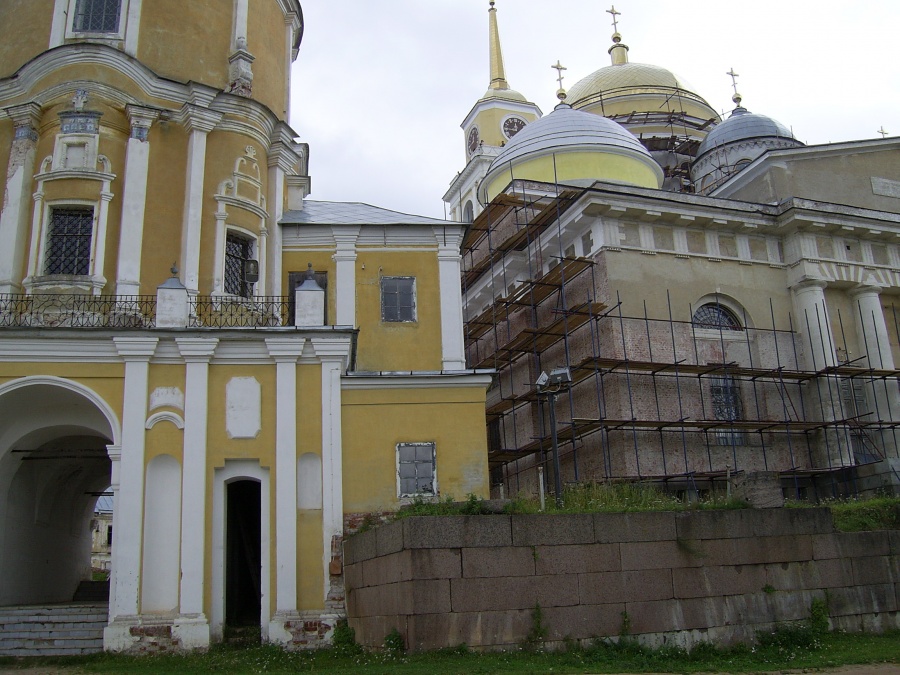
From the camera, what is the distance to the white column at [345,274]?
80.0 ft

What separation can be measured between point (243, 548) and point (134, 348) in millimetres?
5264

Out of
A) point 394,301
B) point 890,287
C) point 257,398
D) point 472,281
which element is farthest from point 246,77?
point 890,287

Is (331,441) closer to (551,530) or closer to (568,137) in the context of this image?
(551,530)

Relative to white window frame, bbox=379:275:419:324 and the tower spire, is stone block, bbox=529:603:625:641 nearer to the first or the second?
white window frame, bbox=379:275:419:324

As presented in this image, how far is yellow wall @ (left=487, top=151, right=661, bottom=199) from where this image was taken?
36031 millimetres

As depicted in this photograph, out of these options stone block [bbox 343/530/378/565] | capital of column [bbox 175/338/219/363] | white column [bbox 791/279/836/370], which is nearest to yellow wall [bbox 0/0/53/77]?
capital of column [bbox 175/338/219/363]

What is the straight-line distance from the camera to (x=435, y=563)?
14078mm

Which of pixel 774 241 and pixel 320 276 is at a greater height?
pixel 774 241

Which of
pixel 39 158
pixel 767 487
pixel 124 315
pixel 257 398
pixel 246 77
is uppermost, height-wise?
pixel 246 77

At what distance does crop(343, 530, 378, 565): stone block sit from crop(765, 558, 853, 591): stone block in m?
6.63

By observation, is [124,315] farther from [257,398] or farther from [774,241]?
[774,241]

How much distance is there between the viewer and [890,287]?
106 feet

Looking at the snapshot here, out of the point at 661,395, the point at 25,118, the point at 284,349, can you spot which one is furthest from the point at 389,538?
the point at 25,118

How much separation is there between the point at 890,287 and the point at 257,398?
76.7 feet
